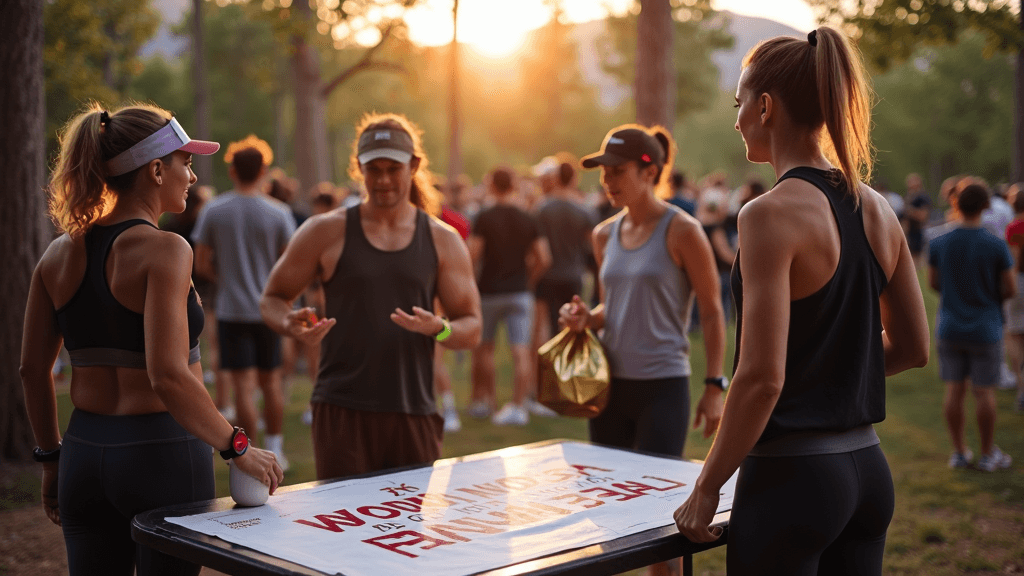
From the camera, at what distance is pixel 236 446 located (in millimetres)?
2588

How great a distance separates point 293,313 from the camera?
372 centimetres

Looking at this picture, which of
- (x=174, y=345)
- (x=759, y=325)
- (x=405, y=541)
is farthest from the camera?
(x=174, y=345)

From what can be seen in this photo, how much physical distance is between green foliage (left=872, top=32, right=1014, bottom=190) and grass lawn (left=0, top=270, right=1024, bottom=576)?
172 feet

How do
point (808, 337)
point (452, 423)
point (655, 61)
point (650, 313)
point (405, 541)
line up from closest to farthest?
point (808, 337)
point (405, 541)
point (650, 313)
point (452, 423)
point (655, 61)

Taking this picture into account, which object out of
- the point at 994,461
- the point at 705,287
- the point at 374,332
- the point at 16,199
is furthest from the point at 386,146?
the point at 994,461

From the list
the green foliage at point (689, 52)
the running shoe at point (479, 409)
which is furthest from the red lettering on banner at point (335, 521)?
the green foliage at point (689, 52)

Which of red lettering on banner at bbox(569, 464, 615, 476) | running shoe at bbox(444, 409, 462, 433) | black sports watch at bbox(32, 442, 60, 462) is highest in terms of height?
black sports watch at bbox(32, 442, 60, 462)

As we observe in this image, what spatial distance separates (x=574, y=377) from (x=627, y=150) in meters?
1.07

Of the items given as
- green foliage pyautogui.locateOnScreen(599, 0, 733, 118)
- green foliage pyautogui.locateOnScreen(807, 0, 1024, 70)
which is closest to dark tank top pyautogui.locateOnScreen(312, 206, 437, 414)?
green foliage pyautogui.locateOnScreen(807, 0, 1024, 70)

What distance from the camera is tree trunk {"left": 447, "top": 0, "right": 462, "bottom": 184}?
2092 centimetres

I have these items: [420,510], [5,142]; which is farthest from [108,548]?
[5,142]

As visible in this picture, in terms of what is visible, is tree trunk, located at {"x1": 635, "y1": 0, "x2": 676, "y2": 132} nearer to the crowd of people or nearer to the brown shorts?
the crowd of people

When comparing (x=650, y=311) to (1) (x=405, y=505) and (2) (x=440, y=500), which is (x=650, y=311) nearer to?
(2) (x=440, y=500)

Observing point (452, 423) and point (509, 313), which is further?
point (509, 313)
